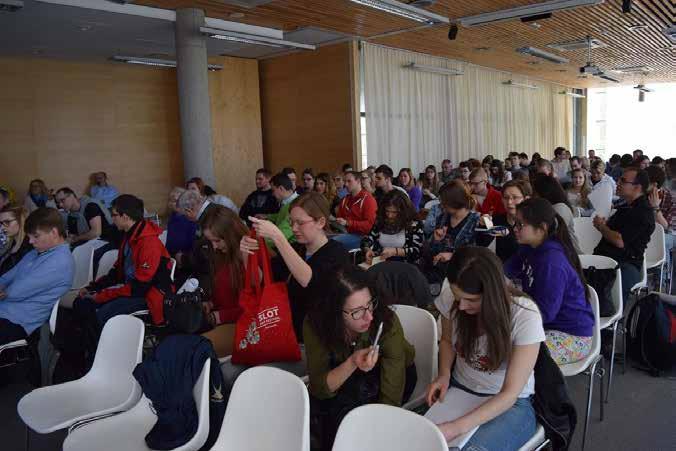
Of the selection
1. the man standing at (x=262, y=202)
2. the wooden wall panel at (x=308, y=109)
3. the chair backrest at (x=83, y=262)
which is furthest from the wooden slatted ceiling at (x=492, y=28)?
the chair backrest at (x=83, y=262)

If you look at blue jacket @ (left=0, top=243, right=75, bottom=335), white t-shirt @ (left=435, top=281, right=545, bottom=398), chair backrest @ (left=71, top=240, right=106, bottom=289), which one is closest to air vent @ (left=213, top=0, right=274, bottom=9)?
chair backrest @ (left=71, top=240, right=106, bottom=289)

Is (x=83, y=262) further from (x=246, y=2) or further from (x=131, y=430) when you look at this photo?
(x=246, y=2)

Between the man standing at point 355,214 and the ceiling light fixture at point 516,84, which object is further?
the ceiling light fixture at point 516,84

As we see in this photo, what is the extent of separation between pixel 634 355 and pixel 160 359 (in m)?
3.16

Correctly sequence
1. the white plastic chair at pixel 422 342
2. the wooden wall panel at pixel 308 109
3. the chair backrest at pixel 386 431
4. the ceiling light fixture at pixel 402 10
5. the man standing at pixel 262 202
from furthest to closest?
the wooden wall panel at pixel 308 109
the man standing at pixel 262 202
the ceiling light fixture at pixel 402 10
the white plastic chair at pixel 422 342
the chair backrest at pixel 386 431

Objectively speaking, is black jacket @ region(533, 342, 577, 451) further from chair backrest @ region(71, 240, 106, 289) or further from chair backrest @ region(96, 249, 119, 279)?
chair backrest @ region(71, 240, 106, 289)

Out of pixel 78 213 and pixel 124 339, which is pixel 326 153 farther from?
pixel 124 339

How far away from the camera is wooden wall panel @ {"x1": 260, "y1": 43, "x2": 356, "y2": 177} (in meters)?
10.9

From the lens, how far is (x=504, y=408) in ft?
6.42

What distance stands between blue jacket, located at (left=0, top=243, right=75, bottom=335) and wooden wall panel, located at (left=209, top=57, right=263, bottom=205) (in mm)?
7869

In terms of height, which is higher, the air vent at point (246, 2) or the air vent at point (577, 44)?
the air vent at point (577, 44)

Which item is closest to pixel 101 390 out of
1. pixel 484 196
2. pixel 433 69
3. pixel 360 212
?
pixel 360 212

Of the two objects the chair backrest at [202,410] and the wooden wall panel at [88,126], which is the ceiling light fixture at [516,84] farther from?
the chair backrest at [202,410]

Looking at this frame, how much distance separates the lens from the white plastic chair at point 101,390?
253 cm
